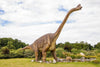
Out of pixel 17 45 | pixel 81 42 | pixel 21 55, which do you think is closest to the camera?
pixel 21 55

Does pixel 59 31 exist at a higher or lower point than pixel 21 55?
higher

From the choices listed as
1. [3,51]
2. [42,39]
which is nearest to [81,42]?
[3,51]

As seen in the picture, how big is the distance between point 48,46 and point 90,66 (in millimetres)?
4229

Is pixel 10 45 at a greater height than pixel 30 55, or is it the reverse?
pixel 10 45

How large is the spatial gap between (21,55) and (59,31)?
13.1m

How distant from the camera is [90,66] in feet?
32.0

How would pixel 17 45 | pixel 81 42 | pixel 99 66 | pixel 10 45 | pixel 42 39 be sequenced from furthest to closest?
pixel 81 42, pixel 17 45, pixel 10 45, pixel 42 39, pixel 99 66

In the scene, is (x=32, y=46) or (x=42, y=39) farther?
(x=32, y=46)

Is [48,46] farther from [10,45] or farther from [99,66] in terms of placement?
[10,45]

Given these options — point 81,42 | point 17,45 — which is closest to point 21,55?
point 17,45

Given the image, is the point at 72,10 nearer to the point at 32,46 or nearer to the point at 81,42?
the point at 32,46

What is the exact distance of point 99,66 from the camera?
9.30 metres

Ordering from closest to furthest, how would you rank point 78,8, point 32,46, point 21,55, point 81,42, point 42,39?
1. point 78,8
2. point 42,39
3. point 32,46
4. point 21,55
5. point 81,42

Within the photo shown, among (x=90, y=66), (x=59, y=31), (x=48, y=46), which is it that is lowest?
(x=90, y=66)
